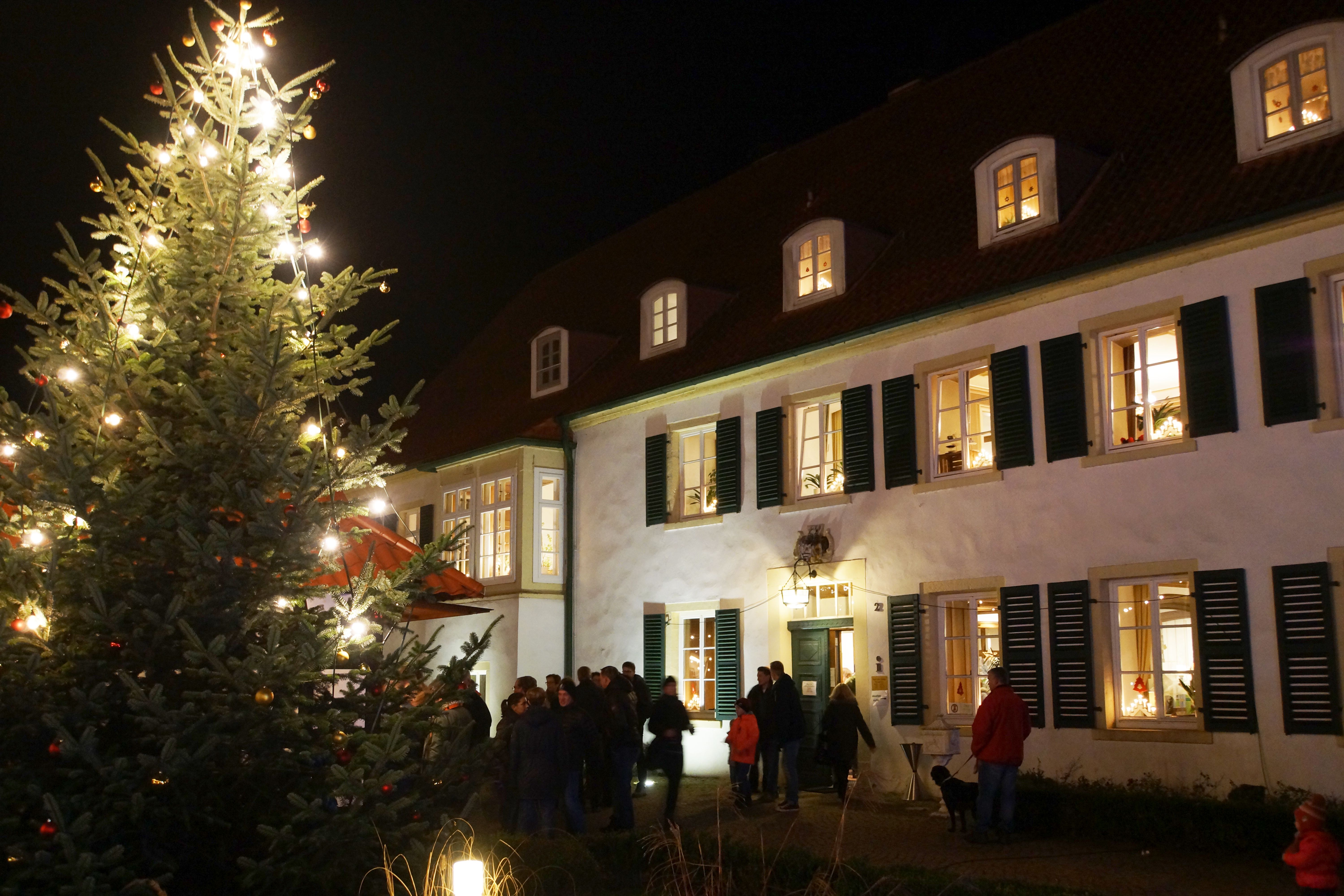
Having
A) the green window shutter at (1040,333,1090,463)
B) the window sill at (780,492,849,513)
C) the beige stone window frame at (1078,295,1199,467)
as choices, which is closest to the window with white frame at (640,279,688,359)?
the window sill at (780,492,849,513)

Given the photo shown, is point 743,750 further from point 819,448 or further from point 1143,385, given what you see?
point 1143,385

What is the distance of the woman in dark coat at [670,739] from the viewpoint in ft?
42.4

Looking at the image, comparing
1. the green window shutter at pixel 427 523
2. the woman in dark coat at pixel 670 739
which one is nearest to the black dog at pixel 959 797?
the woman in dark coat at pixel 670 739

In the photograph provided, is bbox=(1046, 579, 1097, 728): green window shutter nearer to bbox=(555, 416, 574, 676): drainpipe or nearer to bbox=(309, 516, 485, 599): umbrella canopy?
bbox=(309, 516, 485, 599): umbrella canopy

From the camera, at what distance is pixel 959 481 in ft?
49.4

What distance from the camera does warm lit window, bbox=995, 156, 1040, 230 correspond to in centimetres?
1534

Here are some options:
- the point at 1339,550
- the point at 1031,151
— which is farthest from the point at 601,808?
the point at 1031,151

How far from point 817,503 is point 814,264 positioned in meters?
3.55

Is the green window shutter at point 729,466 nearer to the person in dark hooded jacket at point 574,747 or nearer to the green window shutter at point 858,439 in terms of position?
the green window shutter at point 858,439

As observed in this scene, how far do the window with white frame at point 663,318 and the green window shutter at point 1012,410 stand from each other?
6577mm

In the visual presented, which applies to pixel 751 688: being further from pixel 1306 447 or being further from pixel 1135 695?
pixel 1306 447

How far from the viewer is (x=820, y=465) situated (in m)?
17.1

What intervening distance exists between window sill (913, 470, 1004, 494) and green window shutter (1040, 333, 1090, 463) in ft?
2.24

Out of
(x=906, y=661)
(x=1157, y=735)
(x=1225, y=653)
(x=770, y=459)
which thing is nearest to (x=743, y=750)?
(x=906, y=661)
